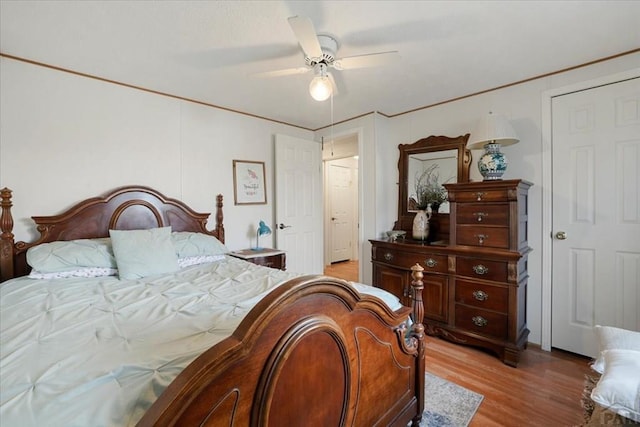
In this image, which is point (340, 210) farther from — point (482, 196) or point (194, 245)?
point (194, 245)

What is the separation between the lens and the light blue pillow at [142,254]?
2002mm

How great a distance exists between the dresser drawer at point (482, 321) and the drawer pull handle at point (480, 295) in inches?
3.8

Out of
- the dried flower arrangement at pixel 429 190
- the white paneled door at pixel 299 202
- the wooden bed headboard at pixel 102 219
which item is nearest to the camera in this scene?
the wooden bed headboard at pixel 102 219

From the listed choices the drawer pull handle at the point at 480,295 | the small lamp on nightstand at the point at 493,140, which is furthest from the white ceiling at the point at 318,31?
the drawer pull handle at the point at 480,295

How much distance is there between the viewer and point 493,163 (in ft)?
7.99

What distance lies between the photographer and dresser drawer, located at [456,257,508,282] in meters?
2.30

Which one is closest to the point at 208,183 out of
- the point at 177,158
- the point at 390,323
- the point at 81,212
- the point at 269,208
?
the point at 177,158

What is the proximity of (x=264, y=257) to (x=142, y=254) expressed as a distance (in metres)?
1.22

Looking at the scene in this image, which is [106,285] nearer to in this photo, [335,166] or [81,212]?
[81,212]

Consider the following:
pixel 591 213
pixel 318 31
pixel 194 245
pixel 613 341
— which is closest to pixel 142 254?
pixel 194 245

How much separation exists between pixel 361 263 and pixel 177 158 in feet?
7.84

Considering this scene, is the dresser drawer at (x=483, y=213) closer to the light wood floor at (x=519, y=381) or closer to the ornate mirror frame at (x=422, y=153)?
the ornate mirror frame at (x=422, y=153)

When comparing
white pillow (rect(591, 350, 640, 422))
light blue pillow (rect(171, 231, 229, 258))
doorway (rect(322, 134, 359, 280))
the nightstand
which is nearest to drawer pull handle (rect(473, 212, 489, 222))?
white pillow (rect(591, 350, 640, 422))

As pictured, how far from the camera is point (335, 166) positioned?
6.33 m
